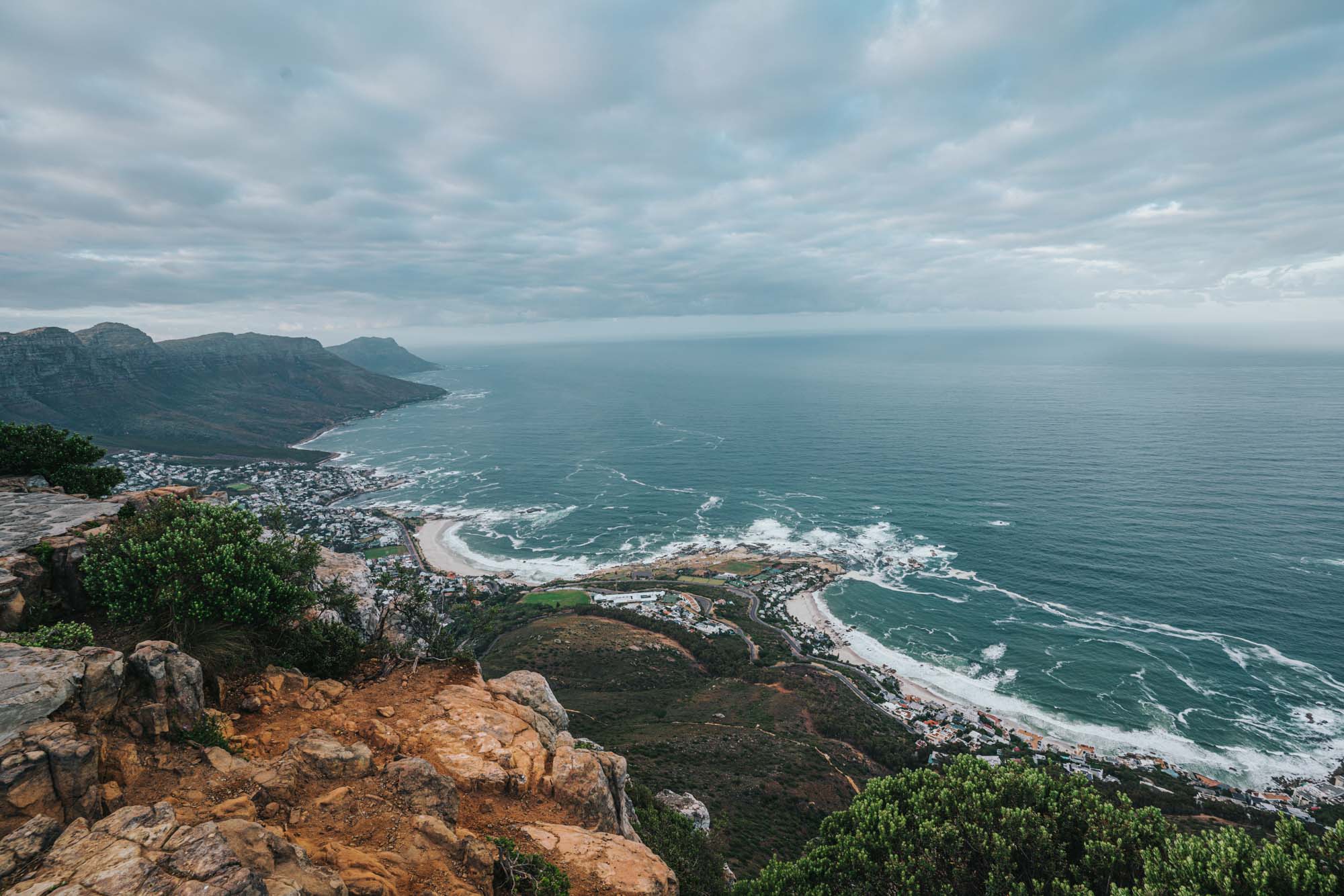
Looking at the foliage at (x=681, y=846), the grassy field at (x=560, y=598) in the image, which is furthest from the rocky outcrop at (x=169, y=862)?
the grassy field at (x=560, y=598)

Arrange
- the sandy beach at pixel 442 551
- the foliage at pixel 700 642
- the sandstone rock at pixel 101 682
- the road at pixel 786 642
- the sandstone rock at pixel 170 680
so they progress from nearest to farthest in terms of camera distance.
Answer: the sandstone rock at pixel 101 682 < the sandstone rock at pixel 170 680 < the road at pixel 786 642 < the foliage at pixel 700 642 < the sandy beach at pixel 442 551

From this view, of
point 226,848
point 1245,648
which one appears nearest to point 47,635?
point 226,848

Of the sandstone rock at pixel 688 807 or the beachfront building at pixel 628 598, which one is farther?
the beachfront building at pixel 628 598

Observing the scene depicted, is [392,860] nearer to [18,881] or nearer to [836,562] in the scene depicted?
[18,881]

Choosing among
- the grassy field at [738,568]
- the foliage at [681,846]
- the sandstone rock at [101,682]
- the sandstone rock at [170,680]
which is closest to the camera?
the sandstone rock at [101,682]

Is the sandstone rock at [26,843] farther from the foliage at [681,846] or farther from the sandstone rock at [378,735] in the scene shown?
the foliage at [681,846]
